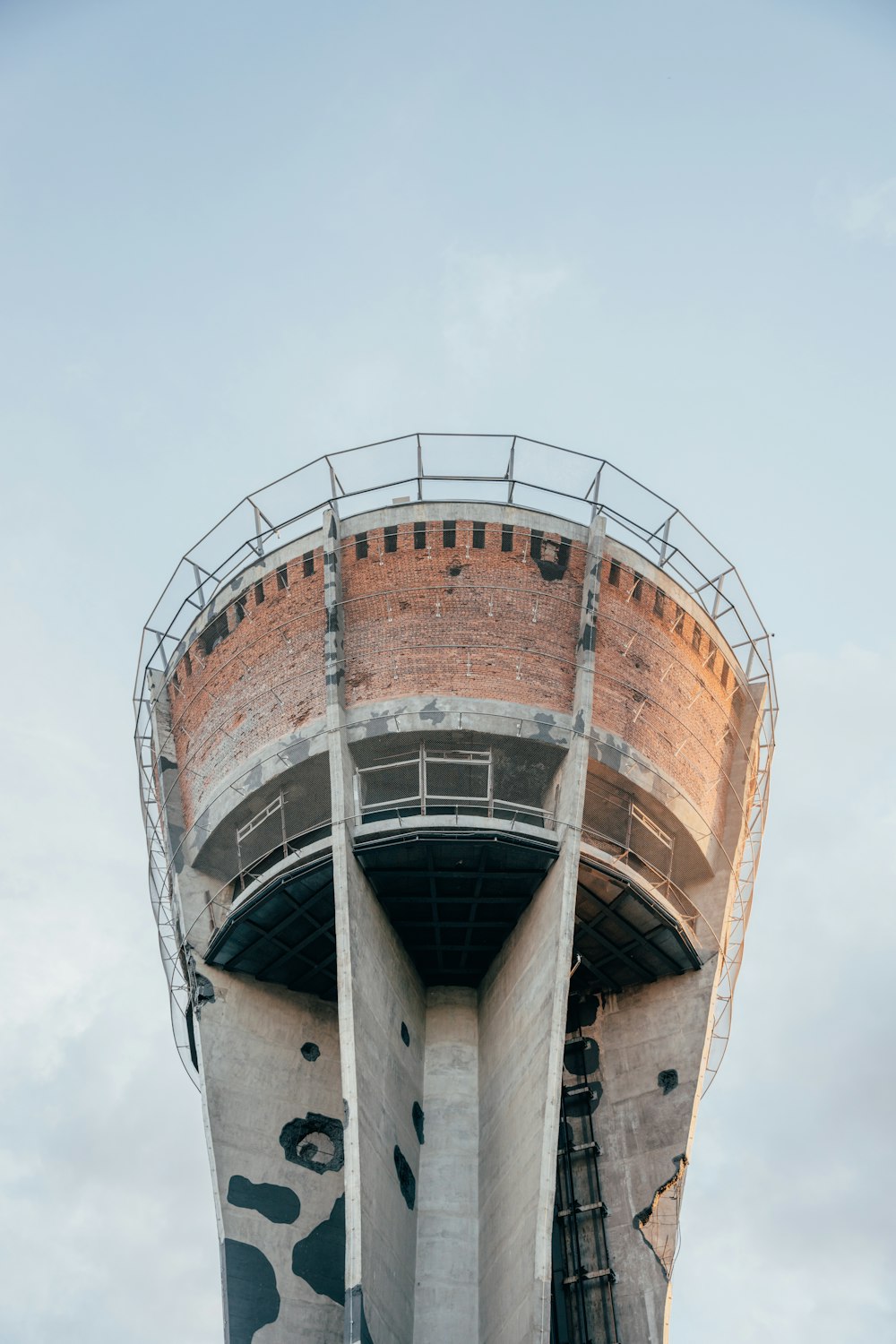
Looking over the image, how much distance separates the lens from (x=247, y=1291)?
20.2 metres

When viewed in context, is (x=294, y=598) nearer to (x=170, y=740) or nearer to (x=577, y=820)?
(x=170, y=740)

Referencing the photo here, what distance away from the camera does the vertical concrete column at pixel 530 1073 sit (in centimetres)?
1817

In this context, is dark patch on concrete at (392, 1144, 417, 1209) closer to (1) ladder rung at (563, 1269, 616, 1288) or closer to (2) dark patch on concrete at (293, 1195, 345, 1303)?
(2) dark patch on concrete at (293, 1195, 345, 1303)

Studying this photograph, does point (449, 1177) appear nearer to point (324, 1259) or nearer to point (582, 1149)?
point (324, 1259)

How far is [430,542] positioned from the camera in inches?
880

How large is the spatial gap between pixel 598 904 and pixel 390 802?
3210mm

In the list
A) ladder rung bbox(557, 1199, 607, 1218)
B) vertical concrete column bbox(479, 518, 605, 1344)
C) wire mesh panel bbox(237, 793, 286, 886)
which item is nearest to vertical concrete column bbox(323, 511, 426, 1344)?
vertical concrete column bbox(479, 518, 605, 1344)

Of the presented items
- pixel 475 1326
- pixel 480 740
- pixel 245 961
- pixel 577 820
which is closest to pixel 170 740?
pixel 245 961

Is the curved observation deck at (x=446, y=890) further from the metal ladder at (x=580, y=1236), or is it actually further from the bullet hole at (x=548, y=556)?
the bullet hole at (x=548, y=556)

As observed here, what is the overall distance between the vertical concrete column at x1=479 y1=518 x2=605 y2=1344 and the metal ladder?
1.62 meters

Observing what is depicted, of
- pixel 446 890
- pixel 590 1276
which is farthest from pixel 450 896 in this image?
pixel 590 1276

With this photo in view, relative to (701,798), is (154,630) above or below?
above

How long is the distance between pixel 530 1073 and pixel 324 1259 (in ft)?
12.8

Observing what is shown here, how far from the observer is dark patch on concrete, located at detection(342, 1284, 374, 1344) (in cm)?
1725
